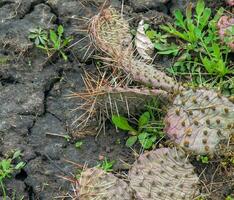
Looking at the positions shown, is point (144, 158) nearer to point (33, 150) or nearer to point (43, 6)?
point (33, 150)

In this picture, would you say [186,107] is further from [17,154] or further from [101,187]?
[17,154]

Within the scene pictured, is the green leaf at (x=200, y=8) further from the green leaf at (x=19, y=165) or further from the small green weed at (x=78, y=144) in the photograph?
the green leaf at (x=19, y=165)

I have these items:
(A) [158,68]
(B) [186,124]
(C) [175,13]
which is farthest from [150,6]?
(B) [186,124]

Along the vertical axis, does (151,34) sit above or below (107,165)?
above

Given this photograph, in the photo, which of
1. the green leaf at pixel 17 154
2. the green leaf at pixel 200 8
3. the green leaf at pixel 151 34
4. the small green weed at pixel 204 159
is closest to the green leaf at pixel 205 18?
the green leaf at pixel 200 8

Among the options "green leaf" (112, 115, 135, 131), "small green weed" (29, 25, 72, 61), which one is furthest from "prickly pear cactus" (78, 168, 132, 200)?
"small green weed" (29, 25, 72, 61)

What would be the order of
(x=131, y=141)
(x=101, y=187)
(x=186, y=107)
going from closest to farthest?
(x=101, y=187) < (x=186, y=107) < (x=131, y=141)

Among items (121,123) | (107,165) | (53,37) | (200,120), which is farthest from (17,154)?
(200,120)

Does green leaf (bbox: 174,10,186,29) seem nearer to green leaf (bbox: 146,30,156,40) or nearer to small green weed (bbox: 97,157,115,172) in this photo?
green leaf (bbox: 146,30,156,40)
